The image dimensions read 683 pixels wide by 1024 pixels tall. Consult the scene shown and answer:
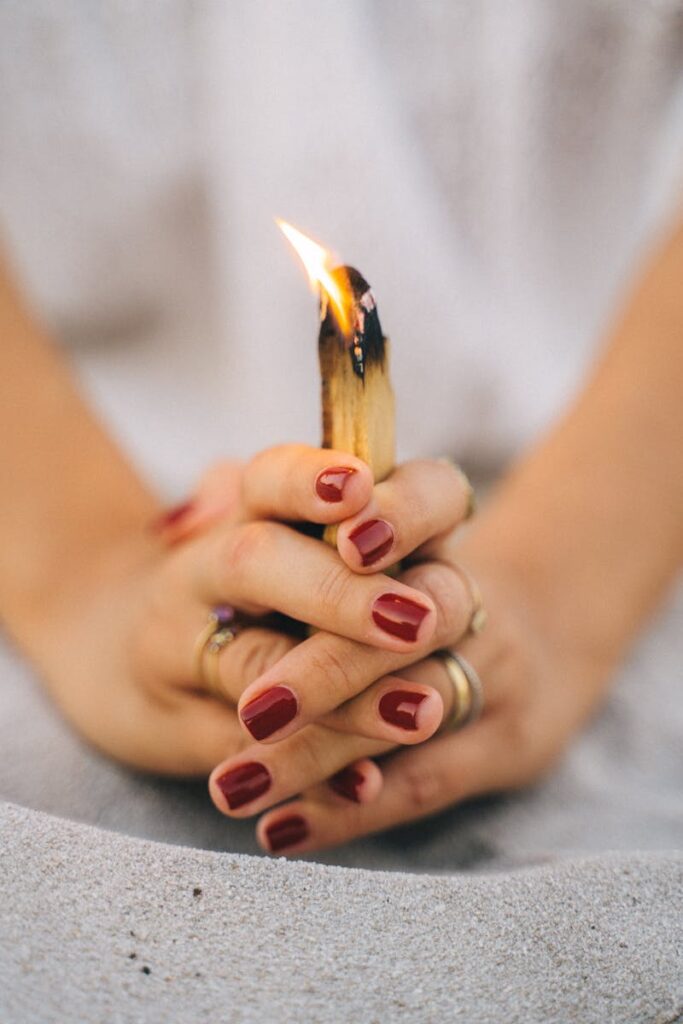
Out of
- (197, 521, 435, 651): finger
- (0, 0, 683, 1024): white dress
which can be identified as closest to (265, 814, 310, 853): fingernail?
(197, 521, 435, 651): finger

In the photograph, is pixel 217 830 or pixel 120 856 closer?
pixel 120 856

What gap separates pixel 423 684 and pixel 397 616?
72 mm

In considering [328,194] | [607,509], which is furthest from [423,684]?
[328,194]

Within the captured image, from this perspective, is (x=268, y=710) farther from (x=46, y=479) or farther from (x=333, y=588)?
(x=46, y=479)

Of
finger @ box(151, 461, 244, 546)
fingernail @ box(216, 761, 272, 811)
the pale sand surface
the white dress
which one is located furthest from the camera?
the white dress

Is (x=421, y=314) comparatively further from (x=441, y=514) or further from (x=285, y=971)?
(x=285, y=971)

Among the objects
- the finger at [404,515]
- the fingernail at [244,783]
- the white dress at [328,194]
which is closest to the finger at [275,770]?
the fingernail at [244,783]

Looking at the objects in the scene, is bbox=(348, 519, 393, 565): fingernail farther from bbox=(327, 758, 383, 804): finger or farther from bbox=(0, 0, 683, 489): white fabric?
bbox=(0, 0, 683, 489): white fabric

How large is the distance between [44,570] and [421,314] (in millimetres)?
454

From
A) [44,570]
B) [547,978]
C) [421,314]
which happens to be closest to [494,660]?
[547,978]

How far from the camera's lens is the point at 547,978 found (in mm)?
359

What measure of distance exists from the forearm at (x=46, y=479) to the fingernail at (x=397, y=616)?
332 mm

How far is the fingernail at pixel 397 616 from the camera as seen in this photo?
0.40 meters

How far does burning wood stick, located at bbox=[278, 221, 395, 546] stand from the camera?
1.27ft
